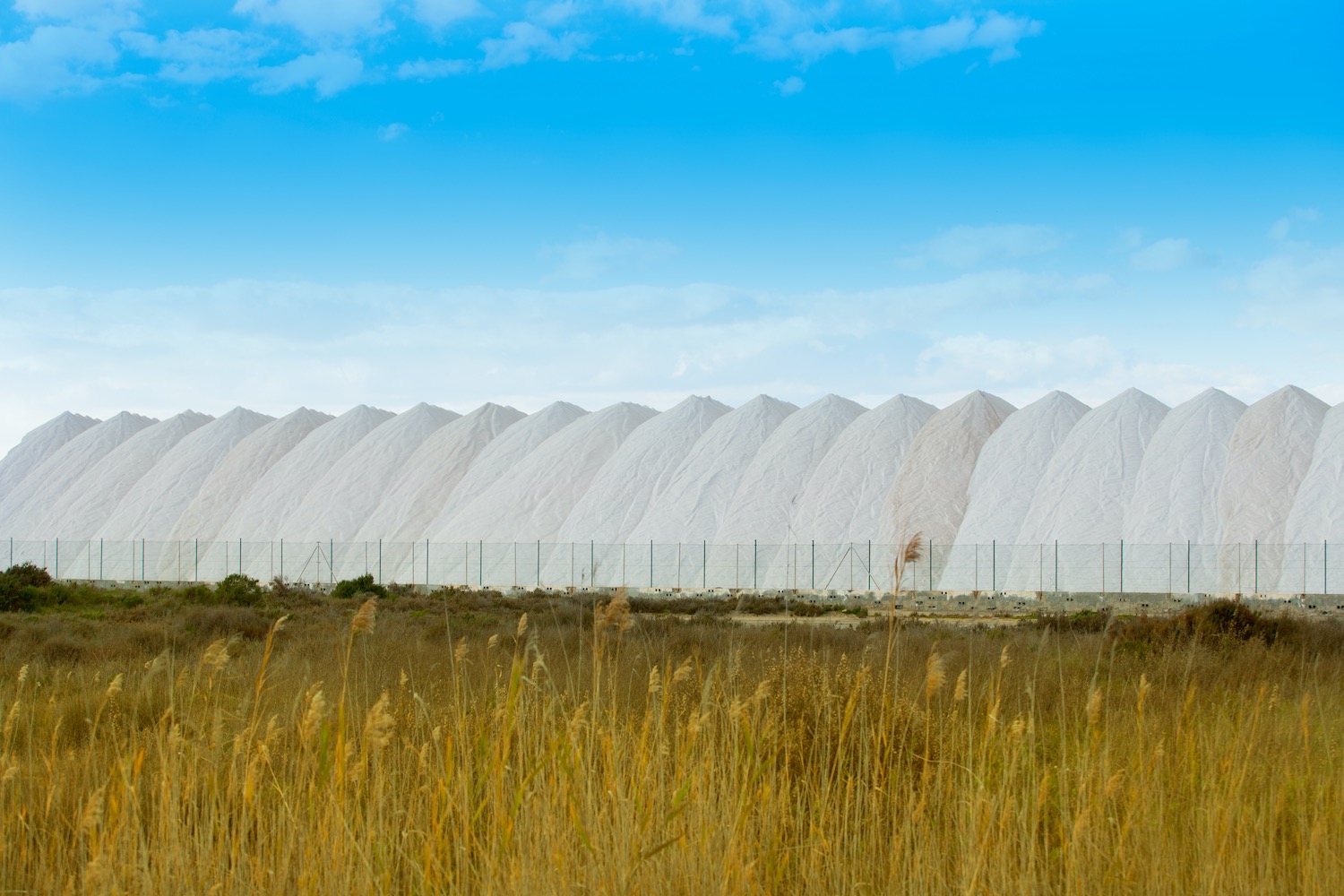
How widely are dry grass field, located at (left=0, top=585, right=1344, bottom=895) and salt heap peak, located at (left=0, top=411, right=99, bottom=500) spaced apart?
2735 inches

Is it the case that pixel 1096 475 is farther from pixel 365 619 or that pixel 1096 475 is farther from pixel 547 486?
pixel 365 619

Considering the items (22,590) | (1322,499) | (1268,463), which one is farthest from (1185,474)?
(22,590)

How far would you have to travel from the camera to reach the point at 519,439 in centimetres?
5609

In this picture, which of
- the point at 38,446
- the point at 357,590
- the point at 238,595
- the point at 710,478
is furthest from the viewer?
the point at 38,446

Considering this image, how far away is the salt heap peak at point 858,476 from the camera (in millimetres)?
42812

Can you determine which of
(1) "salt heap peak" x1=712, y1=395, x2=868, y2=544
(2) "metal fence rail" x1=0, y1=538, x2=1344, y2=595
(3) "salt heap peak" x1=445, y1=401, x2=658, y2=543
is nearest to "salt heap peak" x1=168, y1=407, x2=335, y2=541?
(2) "metal fence rail" x1=0, y1=538, x2=1344, y2=595

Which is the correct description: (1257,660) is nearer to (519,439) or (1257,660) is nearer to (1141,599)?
(1141,599)

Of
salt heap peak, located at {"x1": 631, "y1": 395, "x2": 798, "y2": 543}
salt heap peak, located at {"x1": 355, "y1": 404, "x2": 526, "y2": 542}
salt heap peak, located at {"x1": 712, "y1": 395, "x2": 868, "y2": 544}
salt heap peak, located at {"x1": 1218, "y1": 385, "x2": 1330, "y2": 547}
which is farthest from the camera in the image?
salt heap peak, located at {"x1": 355, "y1": 404, "x2": 526, "y2": 542}

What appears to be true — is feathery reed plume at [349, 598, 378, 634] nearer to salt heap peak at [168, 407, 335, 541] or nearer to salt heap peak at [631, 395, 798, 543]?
salt heap peak at [631, 395, 798, 543]

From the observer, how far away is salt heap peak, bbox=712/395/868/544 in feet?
145

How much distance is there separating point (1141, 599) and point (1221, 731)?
96.8 ft

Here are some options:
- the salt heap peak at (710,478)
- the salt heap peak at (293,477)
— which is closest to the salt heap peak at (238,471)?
the salt heap peak at (293,477)

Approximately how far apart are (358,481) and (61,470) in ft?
76.2

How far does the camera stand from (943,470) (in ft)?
147
